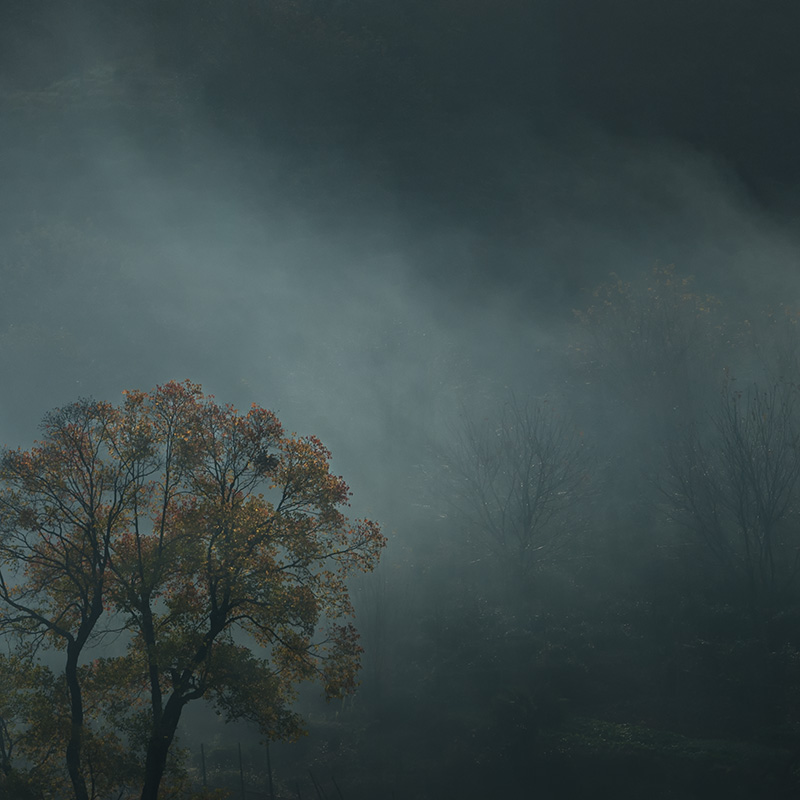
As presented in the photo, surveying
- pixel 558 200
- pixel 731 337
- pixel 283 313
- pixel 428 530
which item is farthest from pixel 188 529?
pixel 558 200

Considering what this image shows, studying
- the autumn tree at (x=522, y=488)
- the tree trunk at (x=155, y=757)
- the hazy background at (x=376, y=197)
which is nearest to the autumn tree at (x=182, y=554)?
the tree trunk at (x=155, y=757)

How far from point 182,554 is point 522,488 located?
24.7m

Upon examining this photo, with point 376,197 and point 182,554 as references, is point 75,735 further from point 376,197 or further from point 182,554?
point 376,197

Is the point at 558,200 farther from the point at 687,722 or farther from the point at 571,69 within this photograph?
the point at 687,722

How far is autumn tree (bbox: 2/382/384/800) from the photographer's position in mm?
16281

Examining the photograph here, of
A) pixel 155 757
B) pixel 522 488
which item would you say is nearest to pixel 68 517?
pixel 155 757

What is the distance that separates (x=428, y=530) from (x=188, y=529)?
95.4 feet

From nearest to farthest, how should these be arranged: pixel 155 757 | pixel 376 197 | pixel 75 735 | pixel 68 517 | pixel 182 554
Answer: pixel 75 735 < pixel 155 757 < pixel 182 554 < pixel 68 517 < pixel 376 197

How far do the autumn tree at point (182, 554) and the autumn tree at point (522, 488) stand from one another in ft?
63.3

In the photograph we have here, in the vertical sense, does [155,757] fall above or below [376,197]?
below

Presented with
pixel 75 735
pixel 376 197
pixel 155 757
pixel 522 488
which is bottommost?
pixel 155 757

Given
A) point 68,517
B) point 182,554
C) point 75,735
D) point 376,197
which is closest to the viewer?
point 75,735

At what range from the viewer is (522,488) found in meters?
38.4

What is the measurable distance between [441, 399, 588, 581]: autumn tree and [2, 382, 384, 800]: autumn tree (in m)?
19.3
